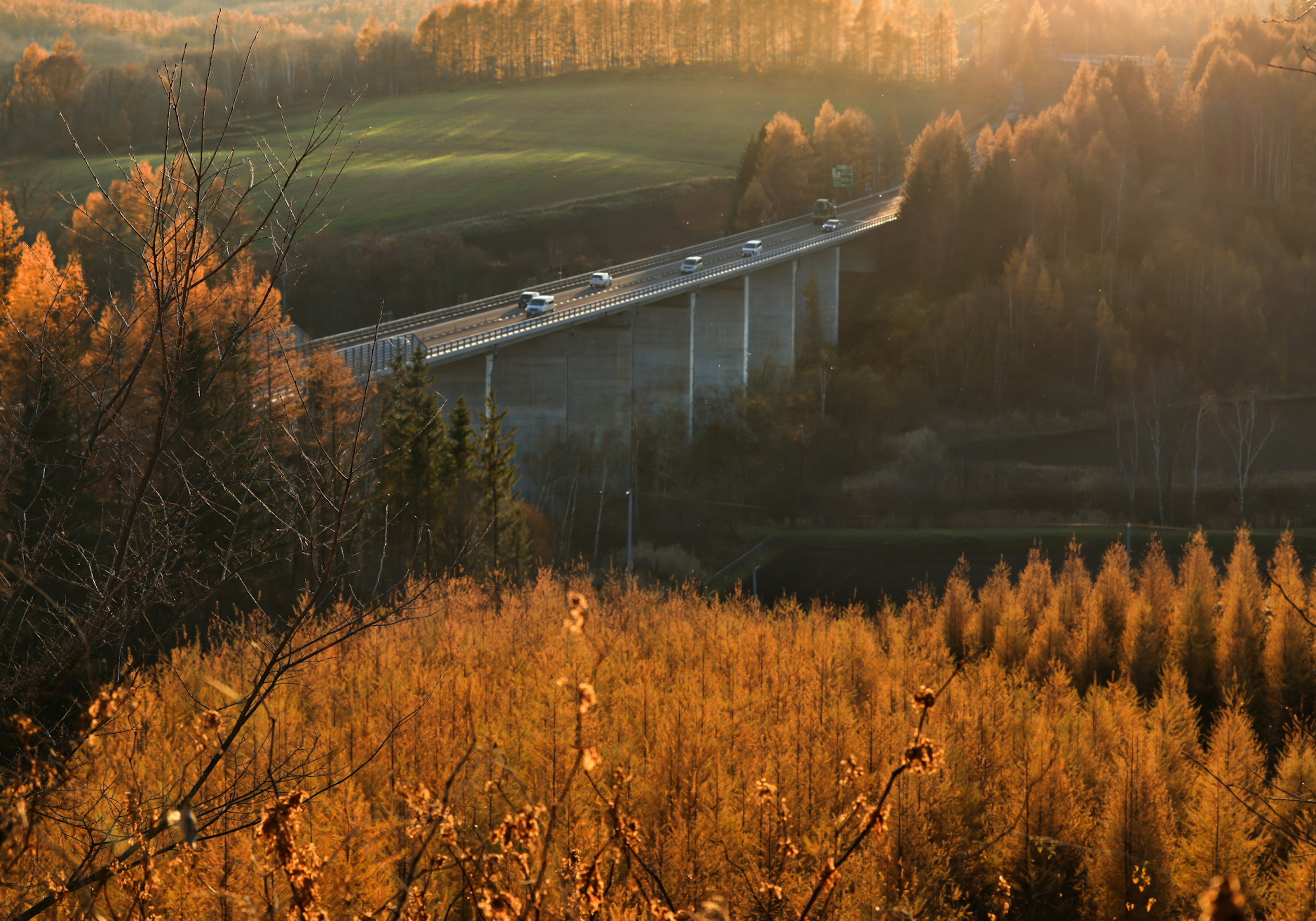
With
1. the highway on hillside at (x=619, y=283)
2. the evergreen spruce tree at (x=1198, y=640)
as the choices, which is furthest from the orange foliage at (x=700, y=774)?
the highway on hillside at (x=619, y=283)

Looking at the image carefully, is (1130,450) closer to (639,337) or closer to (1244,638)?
(639,337)

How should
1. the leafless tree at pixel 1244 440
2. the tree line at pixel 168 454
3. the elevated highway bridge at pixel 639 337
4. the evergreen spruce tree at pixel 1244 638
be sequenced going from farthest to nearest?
the leafless tree at pixel 1244 440, the elevated highway bridge at pixel 639 337, the evergreen spruce tree at pixel 1244 638, the tree line at pixel 168 454

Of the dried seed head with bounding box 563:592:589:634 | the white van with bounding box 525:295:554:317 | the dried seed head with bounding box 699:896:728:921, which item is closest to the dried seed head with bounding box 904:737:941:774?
the dried seed head with bounding box 699:896:728:921

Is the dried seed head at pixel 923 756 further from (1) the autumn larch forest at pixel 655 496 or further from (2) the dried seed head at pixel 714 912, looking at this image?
(2) the dried seed head at pixel 714 912

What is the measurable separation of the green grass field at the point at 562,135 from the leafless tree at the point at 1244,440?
62.1 m

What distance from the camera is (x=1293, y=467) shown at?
185 feet

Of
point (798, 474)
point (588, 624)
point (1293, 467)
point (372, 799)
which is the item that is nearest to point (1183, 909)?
point (372, 799)

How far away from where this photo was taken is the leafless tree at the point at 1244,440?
52.9 meters

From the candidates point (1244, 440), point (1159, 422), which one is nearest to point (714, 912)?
point (1244, 440)

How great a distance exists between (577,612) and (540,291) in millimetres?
66081

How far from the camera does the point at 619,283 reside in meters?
69.1

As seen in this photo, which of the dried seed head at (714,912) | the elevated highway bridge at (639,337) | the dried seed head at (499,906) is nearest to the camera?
the dried seed head at (714,912)

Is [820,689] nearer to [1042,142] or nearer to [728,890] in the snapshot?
[728,890]

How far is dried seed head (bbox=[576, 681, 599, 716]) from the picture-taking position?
3.08 meters
